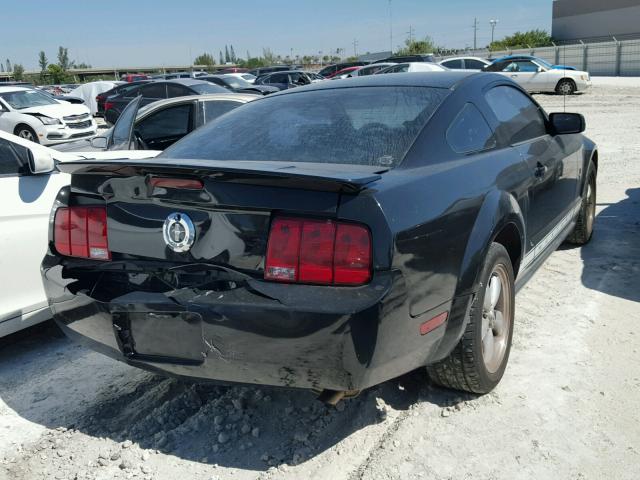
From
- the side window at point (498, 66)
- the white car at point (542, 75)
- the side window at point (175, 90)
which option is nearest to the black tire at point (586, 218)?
the side window at point (175, 90)

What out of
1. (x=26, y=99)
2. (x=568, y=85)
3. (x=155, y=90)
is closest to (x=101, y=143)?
(x=155, y=90)

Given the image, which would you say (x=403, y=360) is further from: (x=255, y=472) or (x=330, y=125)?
(x=330, y=125)

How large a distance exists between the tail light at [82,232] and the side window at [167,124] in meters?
4.19

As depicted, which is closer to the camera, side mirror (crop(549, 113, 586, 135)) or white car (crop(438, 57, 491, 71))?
side mirror (crop(549, 113, 586, 135))

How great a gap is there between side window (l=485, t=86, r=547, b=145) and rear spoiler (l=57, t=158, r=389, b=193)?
131 centimetres

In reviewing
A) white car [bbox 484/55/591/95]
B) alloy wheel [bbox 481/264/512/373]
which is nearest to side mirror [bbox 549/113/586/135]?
alloy wheel [bbox 481/264/512/373]

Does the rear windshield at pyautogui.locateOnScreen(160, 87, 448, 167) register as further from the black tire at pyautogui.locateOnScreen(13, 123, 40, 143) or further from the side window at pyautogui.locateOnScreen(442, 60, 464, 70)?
the side window at pyautogui.locateOnScreen(442, 60, 464, 70)

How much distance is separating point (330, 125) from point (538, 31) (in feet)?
275

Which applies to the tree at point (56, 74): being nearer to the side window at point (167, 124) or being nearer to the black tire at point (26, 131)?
the black tire at point (26, 131)

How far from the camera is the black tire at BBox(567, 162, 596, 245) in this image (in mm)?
5414

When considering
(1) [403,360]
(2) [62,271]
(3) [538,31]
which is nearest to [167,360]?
(2) [62,271]

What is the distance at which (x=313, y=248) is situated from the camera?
2338 millimetres

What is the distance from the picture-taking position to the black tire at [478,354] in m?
2.90

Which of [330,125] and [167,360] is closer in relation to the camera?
[167,360]
